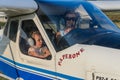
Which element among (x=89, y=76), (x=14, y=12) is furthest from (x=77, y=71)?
(x=14, y=12)

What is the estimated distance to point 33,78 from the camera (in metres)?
5.67

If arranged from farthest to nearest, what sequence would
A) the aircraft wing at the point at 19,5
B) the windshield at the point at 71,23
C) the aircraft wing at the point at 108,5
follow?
the aircraft wing at the point at 108,5
the aircraft wing at the point at 19,5
the windshield at the point at 71,23

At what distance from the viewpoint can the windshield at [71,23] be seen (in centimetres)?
519

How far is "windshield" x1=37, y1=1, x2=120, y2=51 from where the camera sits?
204 inches

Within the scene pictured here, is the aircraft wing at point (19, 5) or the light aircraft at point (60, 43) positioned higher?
the aircraft wing at point (19, 5)

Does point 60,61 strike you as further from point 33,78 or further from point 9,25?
point 9,25

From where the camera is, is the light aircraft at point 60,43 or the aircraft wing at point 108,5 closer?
the light aircraft at point 60,43

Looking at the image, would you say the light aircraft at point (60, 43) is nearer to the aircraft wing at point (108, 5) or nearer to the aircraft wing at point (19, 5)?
the aircraft wing at point (19, 5)

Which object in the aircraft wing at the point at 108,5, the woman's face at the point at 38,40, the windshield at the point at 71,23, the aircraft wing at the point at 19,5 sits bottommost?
the aircraft wing at the point at 108,5

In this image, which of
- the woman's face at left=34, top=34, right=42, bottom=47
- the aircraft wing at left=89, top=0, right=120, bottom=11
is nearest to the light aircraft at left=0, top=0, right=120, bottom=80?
the woman's face at left=34, top=34, right=42, bottom=47

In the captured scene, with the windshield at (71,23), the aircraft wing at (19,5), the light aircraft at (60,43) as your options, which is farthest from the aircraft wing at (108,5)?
the aircraft wing at (19,5)

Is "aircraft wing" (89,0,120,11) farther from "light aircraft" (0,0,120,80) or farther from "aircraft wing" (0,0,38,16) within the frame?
"aircraft wing" (0,0,38,16)

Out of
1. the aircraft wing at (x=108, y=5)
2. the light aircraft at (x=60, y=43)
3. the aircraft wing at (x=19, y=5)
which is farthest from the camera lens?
the aircraft wing at (x=108, y=5)

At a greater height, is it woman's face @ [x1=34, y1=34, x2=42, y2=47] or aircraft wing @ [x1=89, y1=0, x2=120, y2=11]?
woman's face @ [x1=34, y1=34, x2=42, y2=47]
